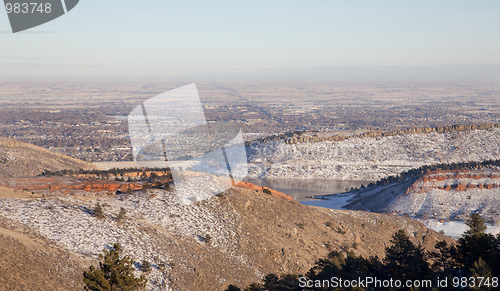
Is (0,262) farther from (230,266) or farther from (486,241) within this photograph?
(486,241)

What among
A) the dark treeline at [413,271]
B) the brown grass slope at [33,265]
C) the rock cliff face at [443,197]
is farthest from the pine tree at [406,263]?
the rock cliff face at [443,197]

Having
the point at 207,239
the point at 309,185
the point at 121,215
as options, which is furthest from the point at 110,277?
the point at 309,185

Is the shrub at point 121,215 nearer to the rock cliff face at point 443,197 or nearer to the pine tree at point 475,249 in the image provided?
the pine tree at point 475,249

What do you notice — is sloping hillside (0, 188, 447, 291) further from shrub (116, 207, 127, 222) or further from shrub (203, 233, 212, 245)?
shrub (116, 207, 127, 222)

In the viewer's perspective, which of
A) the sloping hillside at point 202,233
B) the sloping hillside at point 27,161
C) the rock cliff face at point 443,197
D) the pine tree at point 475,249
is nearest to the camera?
the pine tree at point 475,249

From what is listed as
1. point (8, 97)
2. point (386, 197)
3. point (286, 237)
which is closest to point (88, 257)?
point (286, 237)

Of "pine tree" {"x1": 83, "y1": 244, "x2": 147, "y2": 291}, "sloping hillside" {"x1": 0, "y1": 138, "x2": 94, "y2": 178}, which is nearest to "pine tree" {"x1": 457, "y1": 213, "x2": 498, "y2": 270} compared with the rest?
"pine tree" {"x1": 83, "y1": 244, "x2": 147, "y2": 291}
